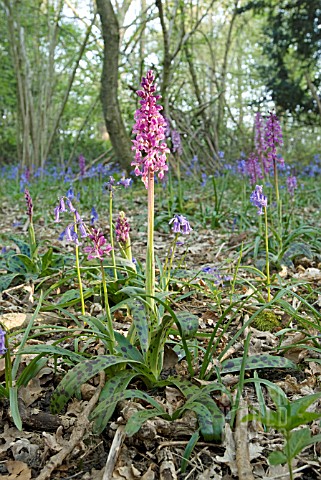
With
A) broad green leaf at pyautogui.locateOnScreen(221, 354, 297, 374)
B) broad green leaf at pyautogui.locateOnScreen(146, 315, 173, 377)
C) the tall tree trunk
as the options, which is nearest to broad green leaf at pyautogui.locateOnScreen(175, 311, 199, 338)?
broad green leaf at pyautogui.locateOnScreen(146, 315, 173, 377)

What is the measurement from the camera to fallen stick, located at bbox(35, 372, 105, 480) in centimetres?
136

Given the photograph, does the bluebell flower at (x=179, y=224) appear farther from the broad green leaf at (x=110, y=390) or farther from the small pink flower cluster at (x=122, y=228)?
the broad green leaf at (x=110, y=390)

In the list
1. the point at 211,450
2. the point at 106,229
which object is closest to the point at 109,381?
the point at 211,450

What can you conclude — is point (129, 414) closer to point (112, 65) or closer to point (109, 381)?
point (109, 381)

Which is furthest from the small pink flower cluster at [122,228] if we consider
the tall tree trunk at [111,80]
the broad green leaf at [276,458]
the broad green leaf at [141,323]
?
the tall tree trunk at [111,80]

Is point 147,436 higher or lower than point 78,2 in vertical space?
lower

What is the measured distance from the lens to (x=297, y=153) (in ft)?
39.8

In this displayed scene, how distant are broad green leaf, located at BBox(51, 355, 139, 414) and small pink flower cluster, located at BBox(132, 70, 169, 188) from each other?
673mm

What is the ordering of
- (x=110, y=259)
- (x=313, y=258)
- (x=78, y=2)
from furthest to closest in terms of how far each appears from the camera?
(x=78, y=2) → (x=313, y=258) → (x=110, y=259)

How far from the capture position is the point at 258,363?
170 cm

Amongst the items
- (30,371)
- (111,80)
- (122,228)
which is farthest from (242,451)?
(111,80)

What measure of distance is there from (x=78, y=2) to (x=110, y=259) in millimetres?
10271

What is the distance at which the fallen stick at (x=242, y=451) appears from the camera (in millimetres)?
1303

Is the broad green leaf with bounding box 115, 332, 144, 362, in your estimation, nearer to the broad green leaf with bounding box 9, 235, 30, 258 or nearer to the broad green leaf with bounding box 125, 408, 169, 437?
the broad green leaf with bounding box 125, 408, 169, 437
